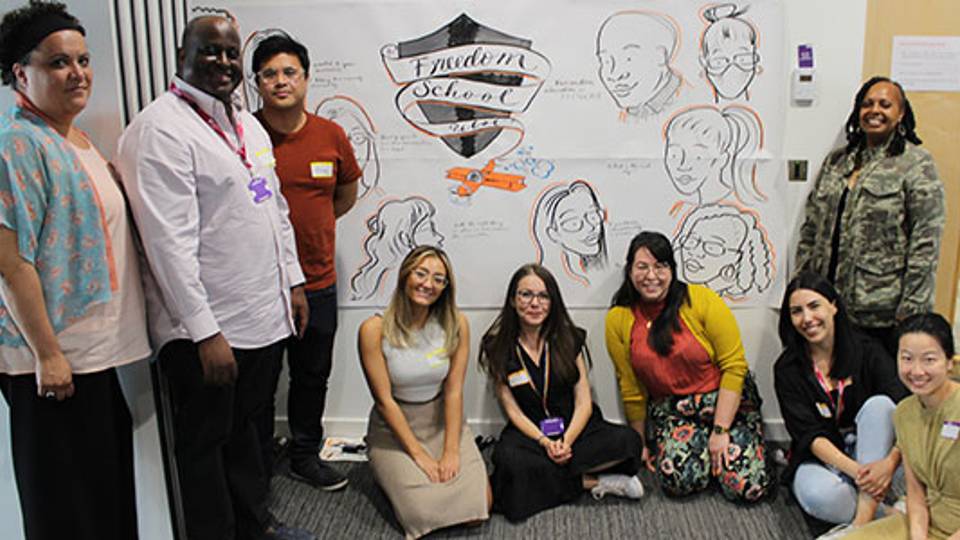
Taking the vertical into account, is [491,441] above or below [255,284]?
below

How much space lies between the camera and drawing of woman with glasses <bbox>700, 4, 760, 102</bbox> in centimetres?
283

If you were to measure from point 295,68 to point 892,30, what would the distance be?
2205mm

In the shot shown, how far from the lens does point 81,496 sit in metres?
1.75

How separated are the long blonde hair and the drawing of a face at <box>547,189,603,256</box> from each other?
0.55 meters

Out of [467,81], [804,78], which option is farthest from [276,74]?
[804,78]

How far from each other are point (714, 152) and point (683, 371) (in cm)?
86

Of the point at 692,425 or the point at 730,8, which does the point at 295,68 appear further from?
the point at 692,425

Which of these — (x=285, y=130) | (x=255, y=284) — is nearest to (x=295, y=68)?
(x=285, y=130)

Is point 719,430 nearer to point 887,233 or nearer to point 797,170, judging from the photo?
point 887,233

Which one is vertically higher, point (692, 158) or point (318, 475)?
point (692, 158)

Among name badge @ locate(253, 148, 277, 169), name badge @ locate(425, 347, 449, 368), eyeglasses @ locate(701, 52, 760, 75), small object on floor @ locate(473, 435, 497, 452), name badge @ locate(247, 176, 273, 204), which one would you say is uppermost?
eyeglasses @ locate(701, 52, 760, 75)

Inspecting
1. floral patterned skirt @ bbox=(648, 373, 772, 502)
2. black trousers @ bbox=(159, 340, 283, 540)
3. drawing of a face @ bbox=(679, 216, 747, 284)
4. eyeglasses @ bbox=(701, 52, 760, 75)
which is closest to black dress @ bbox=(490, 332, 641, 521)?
floral patterned skirt @ bbox=(648, 373, 772, 502)

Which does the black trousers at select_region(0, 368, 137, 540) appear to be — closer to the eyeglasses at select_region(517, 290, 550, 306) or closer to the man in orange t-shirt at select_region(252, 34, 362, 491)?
the man in orange t-shirt at select_region(252, 34, 362, 491)

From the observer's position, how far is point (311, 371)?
8.98ft
